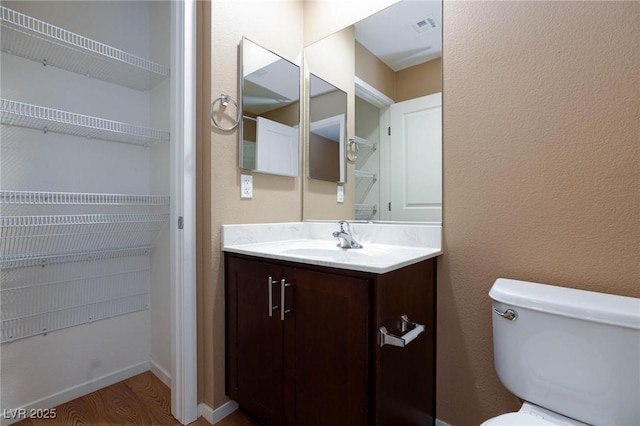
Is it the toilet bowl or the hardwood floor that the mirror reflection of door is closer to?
the toilet bowl

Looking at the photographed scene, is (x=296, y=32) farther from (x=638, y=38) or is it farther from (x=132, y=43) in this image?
→ (x=638, y=38)

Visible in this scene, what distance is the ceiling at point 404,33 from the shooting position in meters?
1.37

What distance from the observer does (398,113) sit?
153 centimetres

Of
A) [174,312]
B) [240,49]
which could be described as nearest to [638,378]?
[174,312]

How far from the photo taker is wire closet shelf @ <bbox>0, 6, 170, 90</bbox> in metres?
1.37

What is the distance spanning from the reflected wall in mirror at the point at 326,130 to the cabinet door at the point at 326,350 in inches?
34.2

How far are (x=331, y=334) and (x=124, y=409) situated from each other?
128 centimetres

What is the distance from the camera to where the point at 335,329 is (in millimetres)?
1053

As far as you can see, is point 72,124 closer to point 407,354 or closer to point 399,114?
point 399,114

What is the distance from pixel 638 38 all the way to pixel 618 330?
87cm

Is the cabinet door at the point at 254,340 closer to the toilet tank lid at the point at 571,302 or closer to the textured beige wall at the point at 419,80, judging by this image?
the toilet tank lid at the point at 571,302

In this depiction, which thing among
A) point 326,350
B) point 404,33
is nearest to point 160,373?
point 326,350

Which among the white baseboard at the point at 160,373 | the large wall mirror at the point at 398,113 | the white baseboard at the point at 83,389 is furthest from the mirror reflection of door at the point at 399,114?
the white baseboard at the point at 83,389

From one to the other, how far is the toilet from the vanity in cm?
29
